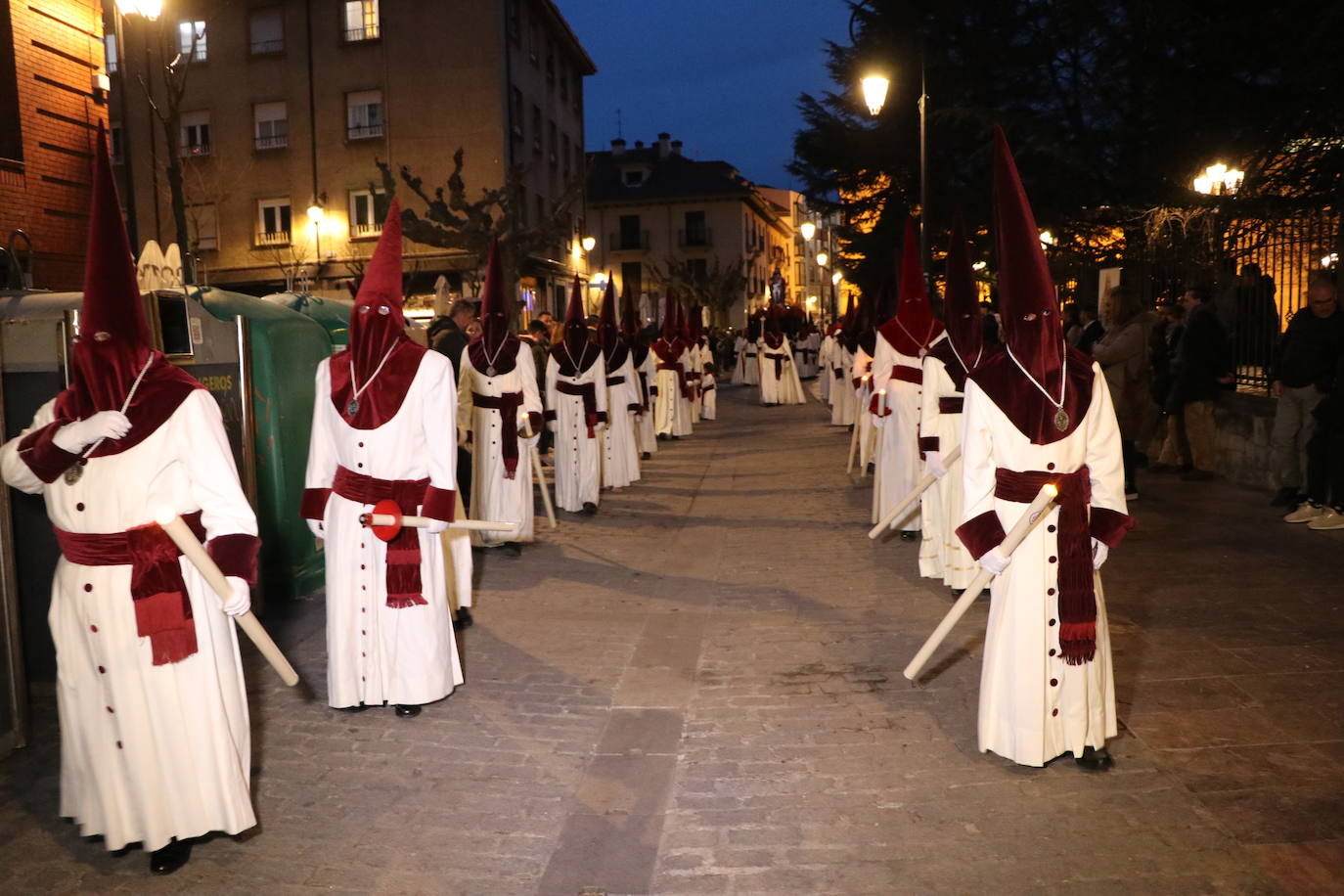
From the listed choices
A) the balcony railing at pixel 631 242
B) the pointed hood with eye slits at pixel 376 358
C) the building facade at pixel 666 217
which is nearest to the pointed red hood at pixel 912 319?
the pointed hood with eye slits at pixel 376 358

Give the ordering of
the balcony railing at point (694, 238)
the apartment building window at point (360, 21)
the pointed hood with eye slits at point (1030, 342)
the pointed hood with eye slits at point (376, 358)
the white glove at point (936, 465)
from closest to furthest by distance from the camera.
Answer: the pointed hood with eye slits at point (1030, 342) → the pointed hood with eye slits at point (376, 358) → the white glove at point (936, 465) → the apartment building window at point (360, 21) → the balcony railing at point (694, 238)

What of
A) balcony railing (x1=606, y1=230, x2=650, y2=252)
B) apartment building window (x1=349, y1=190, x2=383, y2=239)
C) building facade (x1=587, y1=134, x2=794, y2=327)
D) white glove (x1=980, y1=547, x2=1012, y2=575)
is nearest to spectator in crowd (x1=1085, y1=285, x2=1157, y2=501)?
white glove (x1=980, y1=547, x2=1012, y2=575)

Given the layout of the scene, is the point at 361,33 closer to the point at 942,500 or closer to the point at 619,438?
the point at 619,438

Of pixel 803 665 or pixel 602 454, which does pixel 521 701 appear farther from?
pixel 602 454

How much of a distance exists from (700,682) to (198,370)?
398 cm

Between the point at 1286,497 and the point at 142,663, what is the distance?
32.8 feet

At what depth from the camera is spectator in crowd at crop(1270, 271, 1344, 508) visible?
31.7 ft

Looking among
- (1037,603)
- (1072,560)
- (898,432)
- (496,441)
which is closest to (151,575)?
(1037,603)

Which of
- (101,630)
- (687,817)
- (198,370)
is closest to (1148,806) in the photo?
(687,817)

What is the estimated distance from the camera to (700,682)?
599 cm

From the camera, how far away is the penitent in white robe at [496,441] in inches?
371

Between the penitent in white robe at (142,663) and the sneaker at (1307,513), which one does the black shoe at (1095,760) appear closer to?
the penitent in white robe at (142,663)

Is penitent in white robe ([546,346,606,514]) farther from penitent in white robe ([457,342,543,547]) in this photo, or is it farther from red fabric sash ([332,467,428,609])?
red fabric sash ([332,467,428,609])

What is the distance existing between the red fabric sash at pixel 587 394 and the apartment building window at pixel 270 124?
2696cm
